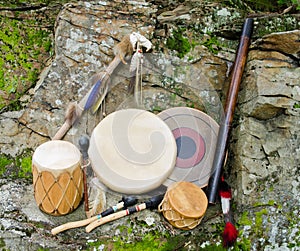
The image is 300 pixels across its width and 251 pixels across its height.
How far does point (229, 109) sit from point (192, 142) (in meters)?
0.41

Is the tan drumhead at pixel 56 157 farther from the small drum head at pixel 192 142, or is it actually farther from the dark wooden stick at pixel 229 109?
the dark wooden stick at pixel 229 109

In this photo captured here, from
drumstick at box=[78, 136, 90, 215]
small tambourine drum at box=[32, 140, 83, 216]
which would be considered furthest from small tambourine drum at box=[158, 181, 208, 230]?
small tambourine drum at box=[32, 140, 83, 216]

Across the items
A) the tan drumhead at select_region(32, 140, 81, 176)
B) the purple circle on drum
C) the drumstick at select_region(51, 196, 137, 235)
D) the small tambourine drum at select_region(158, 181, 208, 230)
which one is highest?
the tan drumhead at select_region(32, 140, 81, 176)

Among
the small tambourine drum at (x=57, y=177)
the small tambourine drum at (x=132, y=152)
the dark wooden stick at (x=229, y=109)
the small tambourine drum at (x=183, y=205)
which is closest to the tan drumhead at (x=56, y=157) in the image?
the small tambourine drum at (x=57, y=177)

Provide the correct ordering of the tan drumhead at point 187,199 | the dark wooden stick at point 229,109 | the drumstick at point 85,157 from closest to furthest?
the tan drumhead at point 187,199
the drumstick at point 85,157
the dark wooden stick at point 229,109

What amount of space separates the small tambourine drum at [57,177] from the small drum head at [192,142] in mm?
723

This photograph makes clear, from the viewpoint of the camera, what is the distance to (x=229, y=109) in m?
3.98

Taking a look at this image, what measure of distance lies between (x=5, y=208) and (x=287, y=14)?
300 cm

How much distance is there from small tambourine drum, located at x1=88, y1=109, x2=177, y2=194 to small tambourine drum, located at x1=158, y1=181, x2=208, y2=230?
0.18 m

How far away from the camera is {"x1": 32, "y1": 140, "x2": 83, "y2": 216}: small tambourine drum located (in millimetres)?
3578

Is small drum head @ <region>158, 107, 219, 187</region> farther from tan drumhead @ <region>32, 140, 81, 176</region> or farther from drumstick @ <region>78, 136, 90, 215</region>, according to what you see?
tan drumhead @ <region>32, 140, 81, 176</region>

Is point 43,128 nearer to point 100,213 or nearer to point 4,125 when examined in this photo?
point 4,125

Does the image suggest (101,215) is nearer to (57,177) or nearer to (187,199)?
(57,177)

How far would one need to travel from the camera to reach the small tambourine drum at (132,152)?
3.70 meters
